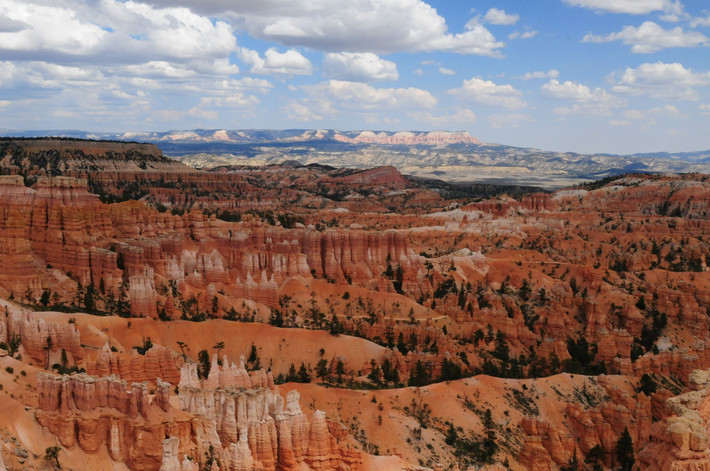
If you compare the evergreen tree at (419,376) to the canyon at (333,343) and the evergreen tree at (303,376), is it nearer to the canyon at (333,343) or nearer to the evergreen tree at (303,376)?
the canyon at (333,343)

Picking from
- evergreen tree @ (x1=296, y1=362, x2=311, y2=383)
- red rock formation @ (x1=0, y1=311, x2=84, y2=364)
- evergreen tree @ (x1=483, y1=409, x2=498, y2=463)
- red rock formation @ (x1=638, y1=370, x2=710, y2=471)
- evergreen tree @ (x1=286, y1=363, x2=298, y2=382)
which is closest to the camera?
red rock formation @ (x1=638, y1=370, x2=710, y2=471)

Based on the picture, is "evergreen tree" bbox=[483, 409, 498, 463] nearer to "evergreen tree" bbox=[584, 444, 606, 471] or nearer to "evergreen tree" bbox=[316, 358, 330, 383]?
"evergreen tree" bbox=[584, 444, 606, 471]

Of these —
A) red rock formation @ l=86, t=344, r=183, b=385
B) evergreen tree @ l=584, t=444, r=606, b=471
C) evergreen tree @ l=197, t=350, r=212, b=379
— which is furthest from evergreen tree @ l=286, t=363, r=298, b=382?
evergreen tree @ l=584, t=444, r=606, b=471

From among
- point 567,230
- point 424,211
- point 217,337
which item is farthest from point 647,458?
point 424,211

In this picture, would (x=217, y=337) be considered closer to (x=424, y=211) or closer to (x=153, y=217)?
(x=153, y=217)

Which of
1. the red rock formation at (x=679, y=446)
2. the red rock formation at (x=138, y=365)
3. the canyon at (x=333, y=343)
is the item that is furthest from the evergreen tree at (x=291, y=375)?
the red rock formation at (x=679, y=446)
